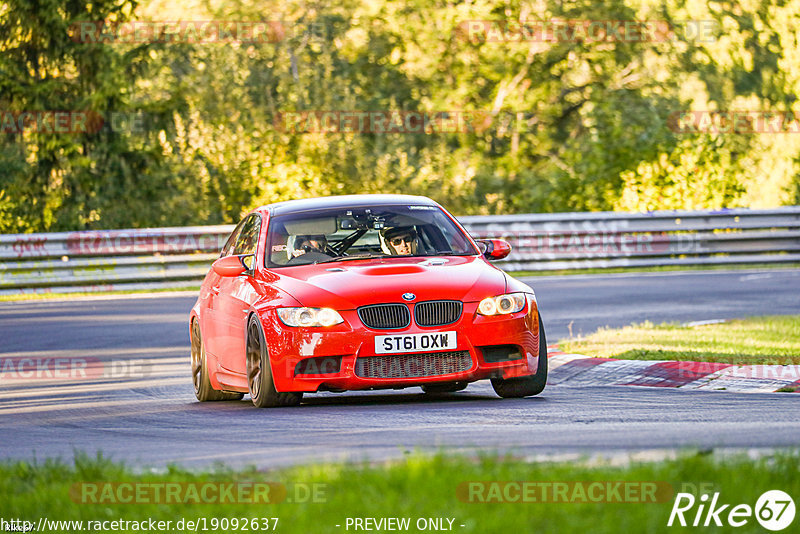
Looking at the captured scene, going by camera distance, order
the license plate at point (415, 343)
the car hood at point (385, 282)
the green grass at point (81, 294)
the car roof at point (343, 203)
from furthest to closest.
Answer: the green grass at point (81, 294), the car roof at point (343, 203), the car hood at point (385, 282), the license plate at point (415, 343)

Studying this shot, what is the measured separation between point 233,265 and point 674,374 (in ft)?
11.8

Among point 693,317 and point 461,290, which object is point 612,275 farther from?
point 461,290

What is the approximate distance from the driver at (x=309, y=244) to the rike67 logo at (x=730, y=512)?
5.90 meters

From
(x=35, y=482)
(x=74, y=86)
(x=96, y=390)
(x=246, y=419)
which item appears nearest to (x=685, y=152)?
(x=74, y=86)

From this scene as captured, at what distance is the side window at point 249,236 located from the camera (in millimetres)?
11758

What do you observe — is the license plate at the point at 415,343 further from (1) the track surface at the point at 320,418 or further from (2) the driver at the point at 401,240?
(2) the driver at the point at 401,240

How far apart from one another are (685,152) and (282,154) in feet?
28.8

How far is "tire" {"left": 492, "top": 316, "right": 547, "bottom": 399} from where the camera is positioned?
34.2 feet

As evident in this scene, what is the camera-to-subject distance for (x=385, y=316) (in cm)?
990
